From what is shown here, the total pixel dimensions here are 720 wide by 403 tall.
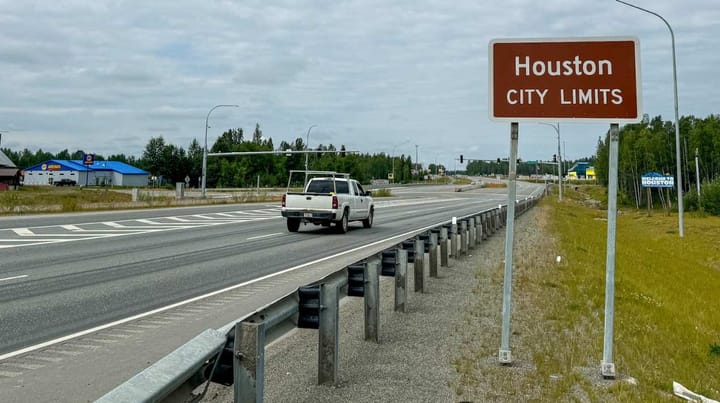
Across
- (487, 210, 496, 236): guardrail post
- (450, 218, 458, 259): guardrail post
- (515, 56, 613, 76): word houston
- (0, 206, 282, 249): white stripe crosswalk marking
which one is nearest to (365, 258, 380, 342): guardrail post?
(515, 56, 613, 76): word houston

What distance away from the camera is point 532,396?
16.0ft

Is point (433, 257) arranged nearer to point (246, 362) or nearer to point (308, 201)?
point (246, 362)

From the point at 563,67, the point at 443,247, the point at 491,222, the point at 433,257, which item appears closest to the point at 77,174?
the point at 491,222

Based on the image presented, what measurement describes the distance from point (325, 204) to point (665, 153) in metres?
95.7

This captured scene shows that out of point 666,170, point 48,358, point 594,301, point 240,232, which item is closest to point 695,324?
point 594,301

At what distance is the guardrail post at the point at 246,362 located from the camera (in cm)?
361

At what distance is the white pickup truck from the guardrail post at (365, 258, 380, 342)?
14.0m

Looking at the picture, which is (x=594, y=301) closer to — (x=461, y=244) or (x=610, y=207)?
(x=610, y=207)

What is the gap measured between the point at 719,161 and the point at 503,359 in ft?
314

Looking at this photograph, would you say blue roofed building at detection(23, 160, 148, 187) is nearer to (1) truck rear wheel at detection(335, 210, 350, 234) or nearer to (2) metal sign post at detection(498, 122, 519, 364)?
(1) truck rear wheel at detection(335, 210, 350, 234)

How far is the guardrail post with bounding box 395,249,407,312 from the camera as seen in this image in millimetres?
7892

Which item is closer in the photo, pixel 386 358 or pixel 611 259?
pixel 611 259

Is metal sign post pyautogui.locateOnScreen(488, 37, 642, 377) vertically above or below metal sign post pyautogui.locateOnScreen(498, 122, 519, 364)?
above

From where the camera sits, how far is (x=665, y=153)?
99438 millimetres
